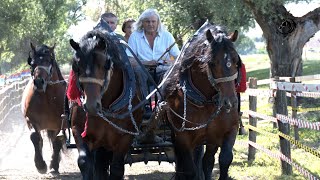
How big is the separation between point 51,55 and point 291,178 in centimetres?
417

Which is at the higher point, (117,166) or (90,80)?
(90,80)

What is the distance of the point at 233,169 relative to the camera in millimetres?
9258

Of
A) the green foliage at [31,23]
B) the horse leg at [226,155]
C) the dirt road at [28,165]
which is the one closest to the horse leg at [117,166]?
the horse leg at [226,155]

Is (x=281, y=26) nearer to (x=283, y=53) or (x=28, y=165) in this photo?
(x=283, y=53)

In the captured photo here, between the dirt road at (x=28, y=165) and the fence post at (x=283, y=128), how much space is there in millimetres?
1809

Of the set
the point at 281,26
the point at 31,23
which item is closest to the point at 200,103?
the point at 281,26

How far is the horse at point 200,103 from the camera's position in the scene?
5.82 m

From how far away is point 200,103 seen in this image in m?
6.16

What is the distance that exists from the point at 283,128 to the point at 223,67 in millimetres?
2706

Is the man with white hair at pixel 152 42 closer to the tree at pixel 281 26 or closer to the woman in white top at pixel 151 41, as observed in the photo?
the woman in white top at pixel 151 41

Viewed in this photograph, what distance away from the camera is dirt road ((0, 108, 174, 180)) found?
29.9ft

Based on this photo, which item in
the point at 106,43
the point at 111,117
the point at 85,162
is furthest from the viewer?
the point at 111,117

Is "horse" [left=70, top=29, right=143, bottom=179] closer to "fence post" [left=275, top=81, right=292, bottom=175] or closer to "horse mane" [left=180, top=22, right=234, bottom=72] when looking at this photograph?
"horse mane" [left=180, top=22, right=234, bottom=72]

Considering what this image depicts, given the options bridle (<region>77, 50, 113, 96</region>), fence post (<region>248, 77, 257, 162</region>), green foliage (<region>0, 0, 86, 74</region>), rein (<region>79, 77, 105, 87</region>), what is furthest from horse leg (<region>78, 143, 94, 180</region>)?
green foliage (<region>0, 0, 86, 74</region>)
